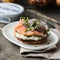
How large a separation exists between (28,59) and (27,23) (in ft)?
0.43

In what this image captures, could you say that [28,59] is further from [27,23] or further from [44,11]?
[44,11]

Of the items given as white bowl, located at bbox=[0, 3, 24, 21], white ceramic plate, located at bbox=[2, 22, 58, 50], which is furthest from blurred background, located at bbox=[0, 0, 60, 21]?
white ceramic plate, located at bbox=[2, 22, 58, 50]

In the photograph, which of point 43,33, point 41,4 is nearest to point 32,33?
point 43,33

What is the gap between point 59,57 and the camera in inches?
26.1

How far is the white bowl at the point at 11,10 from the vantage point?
0.92m

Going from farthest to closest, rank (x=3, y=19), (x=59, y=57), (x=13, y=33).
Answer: (x=3, y=19) < (x=13, y=33) < (x=59, y=57)

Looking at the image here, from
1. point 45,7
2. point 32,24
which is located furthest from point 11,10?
point 32,24

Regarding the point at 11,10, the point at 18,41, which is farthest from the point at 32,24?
the point at 11,10

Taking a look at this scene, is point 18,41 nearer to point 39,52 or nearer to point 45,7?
point 39,52

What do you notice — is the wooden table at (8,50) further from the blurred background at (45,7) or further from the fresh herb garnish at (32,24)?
the blurred background at (45,7)

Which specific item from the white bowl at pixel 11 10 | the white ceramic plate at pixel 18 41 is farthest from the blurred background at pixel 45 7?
the white ceramic plate at pixel 18 41

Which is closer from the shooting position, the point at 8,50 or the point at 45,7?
the point at 8,50

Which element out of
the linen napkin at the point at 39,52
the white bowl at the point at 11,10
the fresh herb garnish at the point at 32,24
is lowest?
the linen napkin at the point at 39,52

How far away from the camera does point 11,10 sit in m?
0.98
